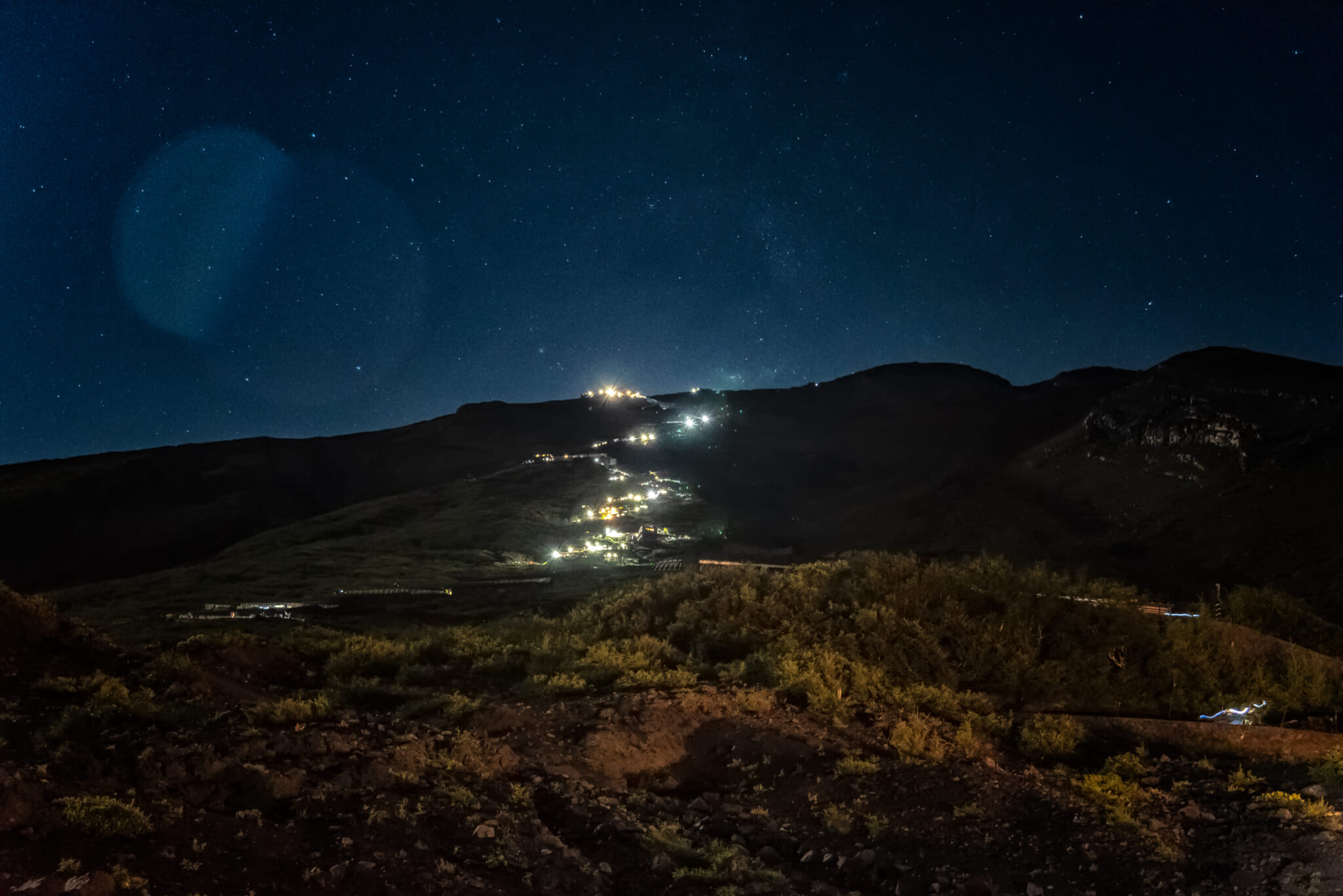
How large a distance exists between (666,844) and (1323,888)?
4.60m

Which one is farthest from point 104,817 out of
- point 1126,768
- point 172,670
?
point 1126,768

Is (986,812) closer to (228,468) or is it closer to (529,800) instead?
(529,800)

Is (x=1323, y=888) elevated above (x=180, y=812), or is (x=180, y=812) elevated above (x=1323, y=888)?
(x=180, y=812)

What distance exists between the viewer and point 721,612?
46.9ft

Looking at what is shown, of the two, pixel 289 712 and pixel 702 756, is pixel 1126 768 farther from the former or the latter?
pixel 289 712

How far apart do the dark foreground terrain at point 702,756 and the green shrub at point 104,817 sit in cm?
2

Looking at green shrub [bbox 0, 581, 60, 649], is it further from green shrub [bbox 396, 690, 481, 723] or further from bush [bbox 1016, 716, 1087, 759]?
bush [bbox 1016, 716, 1087, 759]

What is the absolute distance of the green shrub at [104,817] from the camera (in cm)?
513

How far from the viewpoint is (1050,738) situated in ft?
30.9

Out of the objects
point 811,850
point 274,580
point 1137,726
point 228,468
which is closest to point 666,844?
point 811,850

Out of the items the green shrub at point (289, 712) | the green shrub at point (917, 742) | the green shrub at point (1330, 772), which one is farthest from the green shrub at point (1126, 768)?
the green shrub at point (289, 712)

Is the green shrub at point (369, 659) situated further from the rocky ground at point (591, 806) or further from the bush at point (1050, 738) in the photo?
the bush at point (1050, 738)

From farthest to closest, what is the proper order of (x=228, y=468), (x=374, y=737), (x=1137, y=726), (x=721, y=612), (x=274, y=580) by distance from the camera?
1. (x=228, y=468)
2. (x=274, y=580)
3. (x=721, y=612)
4. (x=1137, y=726)
5. (x=374, y=737)

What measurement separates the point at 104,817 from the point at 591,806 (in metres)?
3.55
